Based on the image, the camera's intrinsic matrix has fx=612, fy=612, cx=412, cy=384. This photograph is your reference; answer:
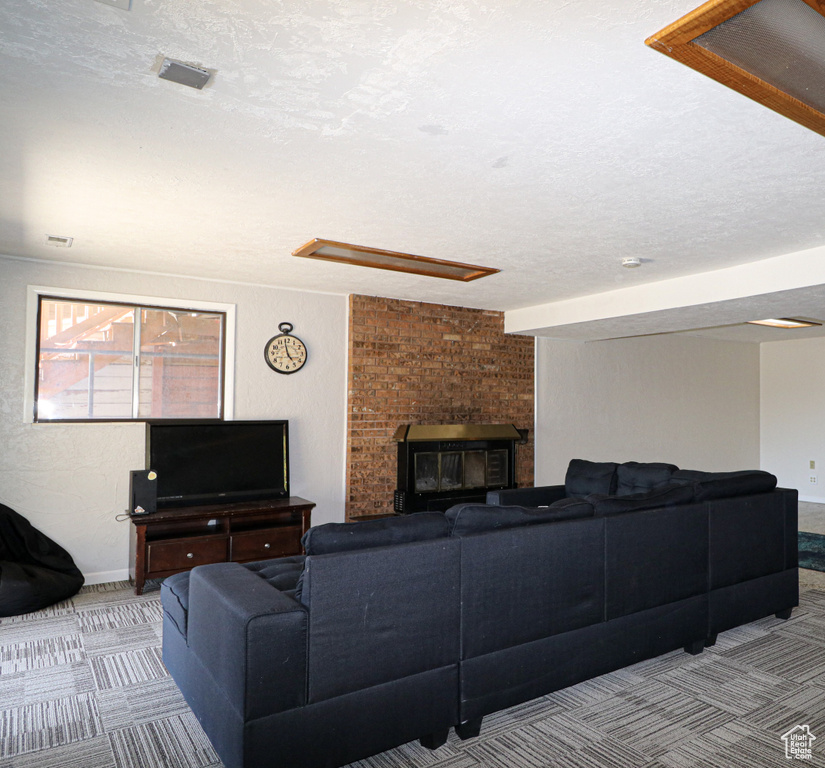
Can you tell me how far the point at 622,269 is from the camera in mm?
4664

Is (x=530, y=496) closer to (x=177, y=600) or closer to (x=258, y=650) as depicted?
(x=177, y=600)

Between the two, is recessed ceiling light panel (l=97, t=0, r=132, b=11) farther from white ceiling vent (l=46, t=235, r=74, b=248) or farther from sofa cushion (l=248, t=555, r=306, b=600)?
white ceiling vent (l=46, t=235, r=74, b=248)

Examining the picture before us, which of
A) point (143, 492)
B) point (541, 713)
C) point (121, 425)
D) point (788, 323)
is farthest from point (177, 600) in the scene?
point (788, 323)

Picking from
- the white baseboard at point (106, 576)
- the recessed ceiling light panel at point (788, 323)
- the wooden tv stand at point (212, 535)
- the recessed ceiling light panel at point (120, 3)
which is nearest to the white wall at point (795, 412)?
the recessed ceiling light panel at point (788, 323)

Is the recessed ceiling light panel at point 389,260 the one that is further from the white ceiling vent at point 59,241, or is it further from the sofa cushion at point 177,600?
the sofa cushion at point 177,600

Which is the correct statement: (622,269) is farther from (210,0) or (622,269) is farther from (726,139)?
(210,0)

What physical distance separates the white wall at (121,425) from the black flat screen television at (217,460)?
0.26 meters

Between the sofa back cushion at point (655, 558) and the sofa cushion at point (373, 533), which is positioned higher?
the sofa cushion at point (373, 533)

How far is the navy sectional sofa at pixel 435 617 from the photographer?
212cm

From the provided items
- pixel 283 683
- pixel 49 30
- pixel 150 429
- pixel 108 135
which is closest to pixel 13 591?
pixel 150 429

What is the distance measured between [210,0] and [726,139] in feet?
6.40

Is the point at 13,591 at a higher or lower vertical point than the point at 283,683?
lower

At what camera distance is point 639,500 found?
3201mm

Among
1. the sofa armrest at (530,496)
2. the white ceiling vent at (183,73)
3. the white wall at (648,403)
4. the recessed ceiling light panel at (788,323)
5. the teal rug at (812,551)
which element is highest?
the white ceiling vent at (183,73)
